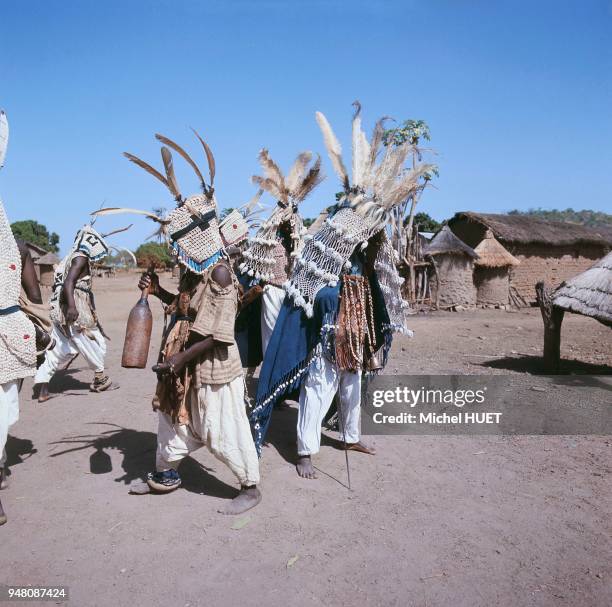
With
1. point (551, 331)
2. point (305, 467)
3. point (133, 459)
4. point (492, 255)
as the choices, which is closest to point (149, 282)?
point (133, 459)

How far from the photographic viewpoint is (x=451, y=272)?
60.8 feet

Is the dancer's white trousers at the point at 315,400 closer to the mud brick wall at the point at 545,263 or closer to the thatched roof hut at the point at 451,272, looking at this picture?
the thatched roof hut at the point at 451,272

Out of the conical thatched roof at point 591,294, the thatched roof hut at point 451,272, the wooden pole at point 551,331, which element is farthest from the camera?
the thatched roof hut at point 451,272

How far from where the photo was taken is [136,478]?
3.82m

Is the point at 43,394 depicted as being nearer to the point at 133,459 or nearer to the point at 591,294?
the point at 133,459

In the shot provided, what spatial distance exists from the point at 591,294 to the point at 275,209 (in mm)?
4357

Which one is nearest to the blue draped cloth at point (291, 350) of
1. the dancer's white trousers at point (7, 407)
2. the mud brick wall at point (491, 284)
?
the dancer's white trousers at point (7, 407)

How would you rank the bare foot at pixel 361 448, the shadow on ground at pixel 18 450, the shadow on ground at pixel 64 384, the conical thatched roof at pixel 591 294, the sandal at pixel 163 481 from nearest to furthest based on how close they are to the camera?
1. the sandal at pixel 163 481
2. the shadow on ground at pixel 18 450
3. the bare foot at pixel 361 448
4. the shadow on ground at pixel 64 384
5. the conical thatched roof at pixel 591 294

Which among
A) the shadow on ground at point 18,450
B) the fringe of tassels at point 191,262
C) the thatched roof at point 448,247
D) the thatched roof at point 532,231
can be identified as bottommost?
the shadow on ground at point 18,450

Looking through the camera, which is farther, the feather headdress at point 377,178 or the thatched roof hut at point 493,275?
the thatched roof hut at point 493,275

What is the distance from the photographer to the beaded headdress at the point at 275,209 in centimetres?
503

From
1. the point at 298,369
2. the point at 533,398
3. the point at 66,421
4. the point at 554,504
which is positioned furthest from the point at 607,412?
the point at 66,421

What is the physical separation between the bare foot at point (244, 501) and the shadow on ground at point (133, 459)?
0.64ft

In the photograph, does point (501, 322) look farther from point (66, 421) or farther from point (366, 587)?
point (366, 587)
